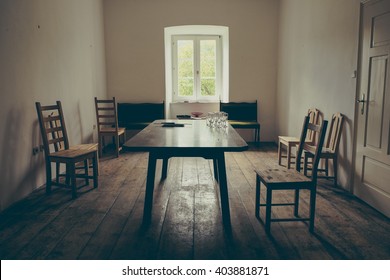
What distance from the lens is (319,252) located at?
2.65 m

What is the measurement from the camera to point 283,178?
3.03 m

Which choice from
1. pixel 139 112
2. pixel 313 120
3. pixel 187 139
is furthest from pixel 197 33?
pixel 187 139

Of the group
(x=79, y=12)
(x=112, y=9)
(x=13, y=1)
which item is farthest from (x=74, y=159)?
(x=112, y=9)

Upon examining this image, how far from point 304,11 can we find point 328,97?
173 cm

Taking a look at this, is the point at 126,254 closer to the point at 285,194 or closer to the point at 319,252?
the point at 319,252

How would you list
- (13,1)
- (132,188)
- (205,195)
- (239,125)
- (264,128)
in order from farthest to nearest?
(264,128) → (239,125) → (132,188) → (205,195) → (13,1)

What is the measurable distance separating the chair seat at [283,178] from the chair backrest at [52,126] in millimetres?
2365

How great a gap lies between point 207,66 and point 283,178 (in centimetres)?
529

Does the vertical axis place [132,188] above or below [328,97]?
below

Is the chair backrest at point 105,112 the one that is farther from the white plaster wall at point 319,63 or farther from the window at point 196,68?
the white plaster wall at point 319,63

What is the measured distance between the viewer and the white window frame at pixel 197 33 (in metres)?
7.49

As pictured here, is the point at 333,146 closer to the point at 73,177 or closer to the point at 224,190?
the point at 224,190
